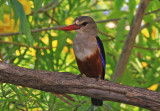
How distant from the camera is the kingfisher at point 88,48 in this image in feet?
11.5

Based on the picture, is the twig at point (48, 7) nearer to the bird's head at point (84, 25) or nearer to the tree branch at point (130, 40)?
the bird's head at point (84, 25)

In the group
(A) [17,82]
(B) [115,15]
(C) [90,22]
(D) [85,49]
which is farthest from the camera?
(B) [115,15]

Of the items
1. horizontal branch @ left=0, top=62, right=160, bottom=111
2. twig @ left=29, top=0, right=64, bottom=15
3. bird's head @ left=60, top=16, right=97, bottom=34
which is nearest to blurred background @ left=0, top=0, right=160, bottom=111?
twig @ left=29, top=0, right=64, bottom=15

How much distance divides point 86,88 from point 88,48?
0.89 meters

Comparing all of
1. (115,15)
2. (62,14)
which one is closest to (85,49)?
(115,15)

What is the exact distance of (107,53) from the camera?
14.2ft

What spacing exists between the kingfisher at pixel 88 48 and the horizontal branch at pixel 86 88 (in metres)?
0.69

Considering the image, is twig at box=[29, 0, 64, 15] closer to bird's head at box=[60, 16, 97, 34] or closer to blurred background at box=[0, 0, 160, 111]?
blurred background at box=[0, 0, 160, 111]

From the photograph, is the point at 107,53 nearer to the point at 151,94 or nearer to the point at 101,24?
the point at 101,24

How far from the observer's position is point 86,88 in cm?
270

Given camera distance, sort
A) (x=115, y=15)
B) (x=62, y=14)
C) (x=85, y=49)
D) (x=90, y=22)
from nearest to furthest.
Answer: (x=85, y=49), (x=90, y=22), (x=115, y=15), (x=62, y=14)

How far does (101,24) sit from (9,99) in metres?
1.91

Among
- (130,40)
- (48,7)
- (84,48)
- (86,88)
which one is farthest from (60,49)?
(86,88)

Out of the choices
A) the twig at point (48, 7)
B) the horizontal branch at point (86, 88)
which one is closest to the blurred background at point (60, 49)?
the twig at point (48, 7)
